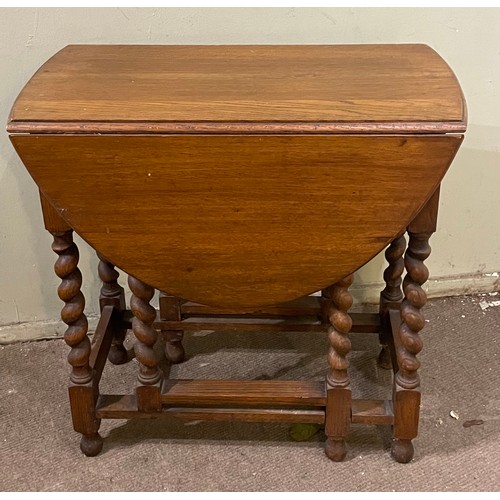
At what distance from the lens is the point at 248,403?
169 cm

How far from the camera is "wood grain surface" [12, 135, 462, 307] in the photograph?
51.9 inches

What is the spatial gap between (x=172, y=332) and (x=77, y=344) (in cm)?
35

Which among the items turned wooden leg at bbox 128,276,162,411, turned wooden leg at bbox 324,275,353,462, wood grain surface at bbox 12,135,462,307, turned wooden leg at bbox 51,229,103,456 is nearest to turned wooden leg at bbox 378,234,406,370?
turned wooden leg at bbox 324,275,353,462

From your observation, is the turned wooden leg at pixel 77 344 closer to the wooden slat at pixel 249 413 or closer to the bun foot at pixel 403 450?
the wooden slat at pixel 249 413

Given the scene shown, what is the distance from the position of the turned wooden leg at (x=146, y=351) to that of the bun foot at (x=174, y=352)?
300 mm

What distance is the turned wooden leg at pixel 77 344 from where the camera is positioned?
60.8 inches

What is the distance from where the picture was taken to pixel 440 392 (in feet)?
6.14

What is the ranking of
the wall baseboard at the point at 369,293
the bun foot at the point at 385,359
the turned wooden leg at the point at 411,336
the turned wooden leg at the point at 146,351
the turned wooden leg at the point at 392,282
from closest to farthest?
A: the turned wooden leg at the point at 411,336 < the turned wooden leg at the point at 146,351 < the turned wooden leg at the point at 392,282 < the bun foot at the point at 385,359 < the wall baseboard at the point at 369,293

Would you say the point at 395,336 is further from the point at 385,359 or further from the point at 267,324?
the point at 267,324

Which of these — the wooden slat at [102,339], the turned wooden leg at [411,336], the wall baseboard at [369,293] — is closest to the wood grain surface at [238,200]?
the turned wooden leg at [411,336]

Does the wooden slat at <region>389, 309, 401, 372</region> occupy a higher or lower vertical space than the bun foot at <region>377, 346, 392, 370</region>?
higher

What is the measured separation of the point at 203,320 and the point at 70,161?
675 mm

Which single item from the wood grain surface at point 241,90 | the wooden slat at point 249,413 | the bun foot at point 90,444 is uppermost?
the wood grain surface at point 241,90

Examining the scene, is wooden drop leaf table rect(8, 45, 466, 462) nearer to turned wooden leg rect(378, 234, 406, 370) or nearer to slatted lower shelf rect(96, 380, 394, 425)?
slatted lower shelf rect(96, 380, 394, 425)
